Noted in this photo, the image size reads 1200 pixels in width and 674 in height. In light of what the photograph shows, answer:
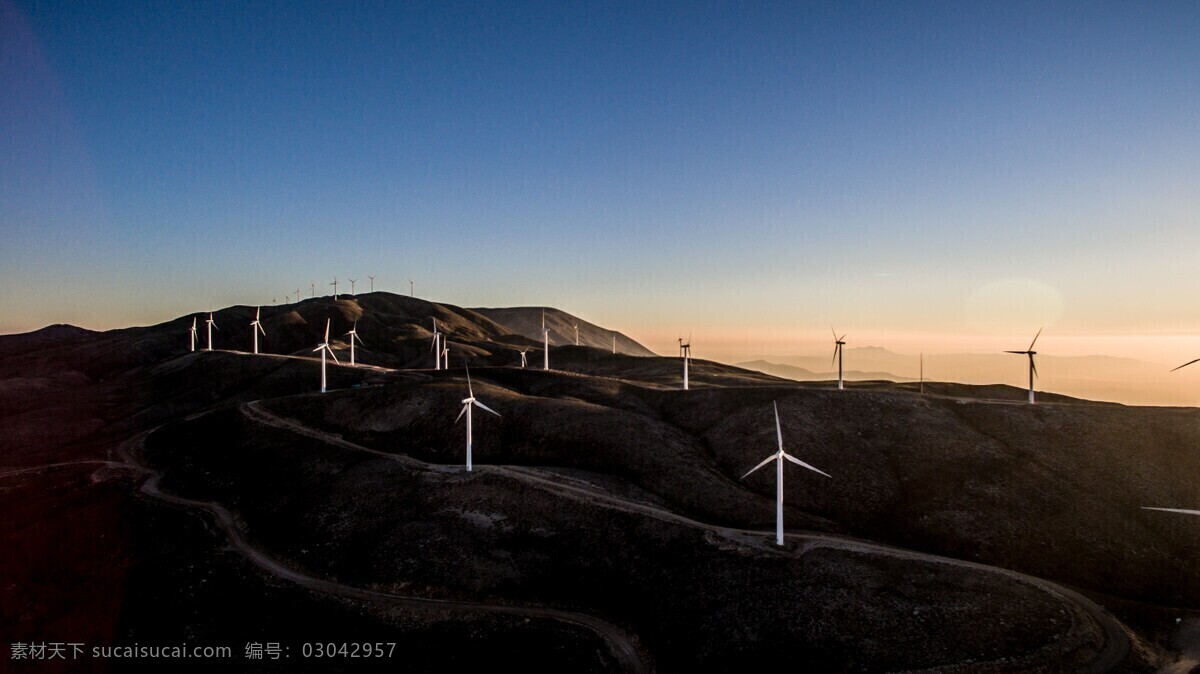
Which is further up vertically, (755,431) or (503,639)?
(755,431)

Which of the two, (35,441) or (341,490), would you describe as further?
(35,441)

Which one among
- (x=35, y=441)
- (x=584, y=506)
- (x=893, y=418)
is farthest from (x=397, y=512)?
(x=35, y=441)

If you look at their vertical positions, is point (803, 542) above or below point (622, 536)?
above

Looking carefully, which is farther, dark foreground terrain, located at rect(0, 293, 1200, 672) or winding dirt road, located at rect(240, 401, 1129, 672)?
dark foreground terrain, located at rect(0, 293, 1200, 672)

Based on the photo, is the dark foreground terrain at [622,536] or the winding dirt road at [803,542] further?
the dark foreground terrain at [622,536]

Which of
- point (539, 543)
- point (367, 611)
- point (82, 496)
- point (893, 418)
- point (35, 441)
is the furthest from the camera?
point (35, 441)

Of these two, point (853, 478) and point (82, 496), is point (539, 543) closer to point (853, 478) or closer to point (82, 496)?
point (853, 478)

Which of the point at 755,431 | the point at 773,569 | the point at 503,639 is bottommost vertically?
the point at 503,639

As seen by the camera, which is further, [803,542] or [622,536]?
[622,536]
